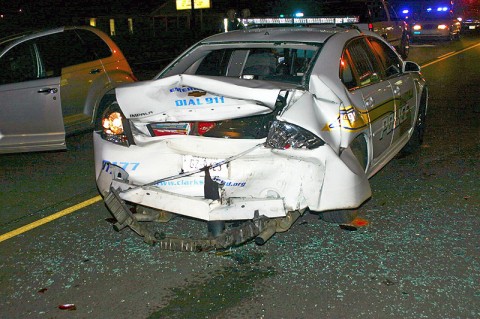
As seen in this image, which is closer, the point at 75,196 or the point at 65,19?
the point at 75,196

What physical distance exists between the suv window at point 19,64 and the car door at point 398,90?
4.20 metres

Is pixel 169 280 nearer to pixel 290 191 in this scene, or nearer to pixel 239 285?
pixel 239 285

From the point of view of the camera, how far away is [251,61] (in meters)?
6.52

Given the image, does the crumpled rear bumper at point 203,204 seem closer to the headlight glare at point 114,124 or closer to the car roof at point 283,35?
the headlight glare at point 114,124

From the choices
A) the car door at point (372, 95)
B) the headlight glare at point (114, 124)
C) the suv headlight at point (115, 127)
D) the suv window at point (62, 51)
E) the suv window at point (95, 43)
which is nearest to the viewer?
the suv headlight at point (115, 127)

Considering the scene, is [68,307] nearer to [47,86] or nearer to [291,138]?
[291,138]

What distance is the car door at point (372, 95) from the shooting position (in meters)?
5.73

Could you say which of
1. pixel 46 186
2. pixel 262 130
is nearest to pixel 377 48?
pixel 262 130

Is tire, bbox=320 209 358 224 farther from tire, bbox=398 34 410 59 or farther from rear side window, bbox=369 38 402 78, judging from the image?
tire, bbox=398 34 410 59

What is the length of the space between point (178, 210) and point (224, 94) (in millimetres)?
901

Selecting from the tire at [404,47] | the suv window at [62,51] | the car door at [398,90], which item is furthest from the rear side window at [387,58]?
the tire at [404,47]

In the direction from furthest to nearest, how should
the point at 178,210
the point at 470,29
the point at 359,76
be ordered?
the point at 470,29, the point at 359,76, the point at 178,210

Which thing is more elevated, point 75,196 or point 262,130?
point 262,130

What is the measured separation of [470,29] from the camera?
38.5 m
